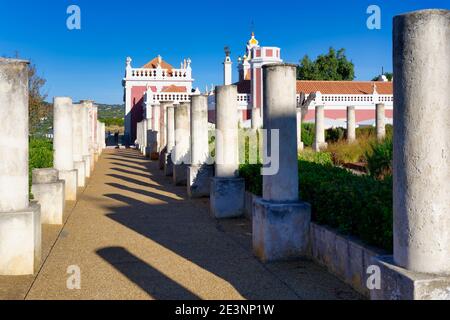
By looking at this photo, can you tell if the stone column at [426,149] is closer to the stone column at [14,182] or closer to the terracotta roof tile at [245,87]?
the stone column at [14,182]

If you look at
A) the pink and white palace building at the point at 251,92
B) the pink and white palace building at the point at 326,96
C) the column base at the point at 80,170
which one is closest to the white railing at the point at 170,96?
the pink and white palace building at the point at 251,92

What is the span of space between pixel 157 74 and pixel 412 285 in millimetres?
43107

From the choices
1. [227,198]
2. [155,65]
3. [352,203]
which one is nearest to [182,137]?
[227,198]

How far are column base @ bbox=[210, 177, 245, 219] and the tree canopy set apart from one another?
48125mm

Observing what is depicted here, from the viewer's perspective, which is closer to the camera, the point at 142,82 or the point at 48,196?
the point at 48,196

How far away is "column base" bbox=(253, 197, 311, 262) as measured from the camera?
6.48 metres

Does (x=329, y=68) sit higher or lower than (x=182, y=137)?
higher

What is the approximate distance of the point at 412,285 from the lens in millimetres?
3715

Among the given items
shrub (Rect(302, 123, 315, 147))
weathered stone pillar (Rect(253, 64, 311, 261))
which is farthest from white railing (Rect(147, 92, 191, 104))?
weathered stone pillar (Rect(253, 64, 311, 261))

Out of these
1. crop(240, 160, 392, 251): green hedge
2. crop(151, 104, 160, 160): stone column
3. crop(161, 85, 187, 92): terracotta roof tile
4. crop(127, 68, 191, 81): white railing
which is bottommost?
crop(240, 160, 392, 251): green hedge

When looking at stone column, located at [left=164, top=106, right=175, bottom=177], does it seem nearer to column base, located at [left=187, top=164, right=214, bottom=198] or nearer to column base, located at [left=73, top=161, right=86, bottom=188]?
column base, located at [left=73, top=161, right=86, bottom=188]

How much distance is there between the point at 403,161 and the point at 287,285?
2.15m

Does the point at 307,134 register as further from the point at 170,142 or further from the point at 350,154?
the point at 170,142
